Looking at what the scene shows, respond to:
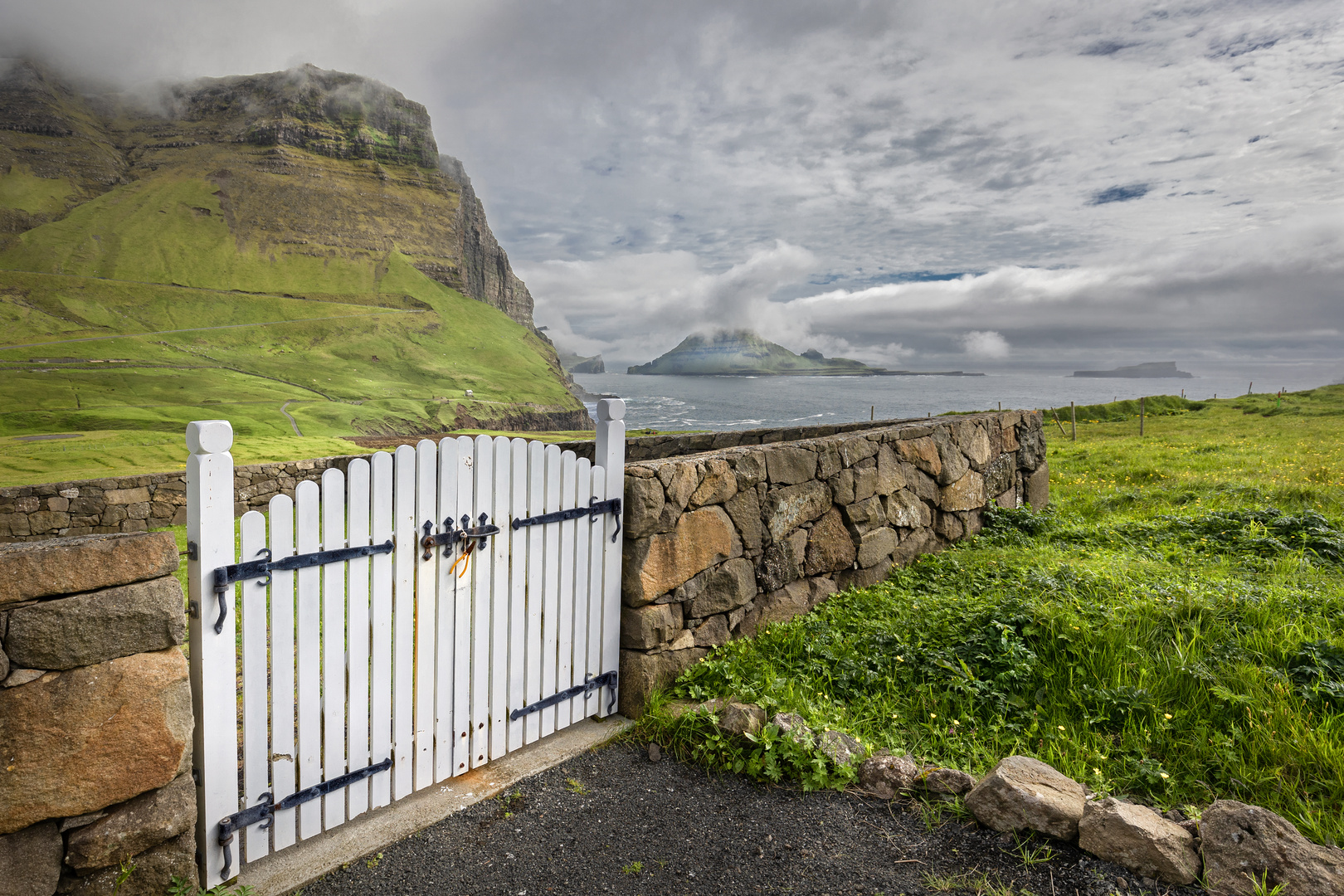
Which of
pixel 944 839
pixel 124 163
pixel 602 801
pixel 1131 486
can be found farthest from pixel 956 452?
pixel 124 163

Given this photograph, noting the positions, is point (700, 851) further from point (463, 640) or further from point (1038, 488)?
point (1038, 488)

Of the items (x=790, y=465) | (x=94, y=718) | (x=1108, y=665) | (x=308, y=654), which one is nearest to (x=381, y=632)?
(x=308, y=654)

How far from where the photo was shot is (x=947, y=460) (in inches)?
261

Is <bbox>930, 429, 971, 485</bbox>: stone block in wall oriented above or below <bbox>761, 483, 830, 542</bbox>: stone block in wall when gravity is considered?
above

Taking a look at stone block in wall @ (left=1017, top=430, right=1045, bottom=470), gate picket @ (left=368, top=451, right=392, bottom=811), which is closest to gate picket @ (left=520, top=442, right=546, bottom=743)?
gate picket @ (left=368, top=451, right=392, bottom=811)

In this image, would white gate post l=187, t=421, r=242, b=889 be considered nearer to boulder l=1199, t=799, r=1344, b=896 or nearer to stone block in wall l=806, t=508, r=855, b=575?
boulder l=1199, t=799, r=1344, b=896

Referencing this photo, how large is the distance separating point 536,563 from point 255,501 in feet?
28.9

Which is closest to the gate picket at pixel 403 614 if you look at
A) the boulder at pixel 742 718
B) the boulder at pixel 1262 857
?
the boulder at pixel 742 718

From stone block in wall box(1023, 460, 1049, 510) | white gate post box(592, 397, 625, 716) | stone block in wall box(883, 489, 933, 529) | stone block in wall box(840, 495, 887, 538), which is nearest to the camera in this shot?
white gate post box(592, 397, 625, 716)

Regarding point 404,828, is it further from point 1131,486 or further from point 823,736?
point 1131,486

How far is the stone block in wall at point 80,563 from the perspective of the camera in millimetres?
1760

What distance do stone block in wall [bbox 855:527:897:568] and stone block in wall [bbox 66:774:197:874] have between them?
4818mm

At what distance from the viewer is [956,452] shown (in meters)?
6.79

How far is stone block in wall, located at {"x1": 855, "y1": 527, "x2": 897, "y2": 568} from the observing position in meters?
5.55
